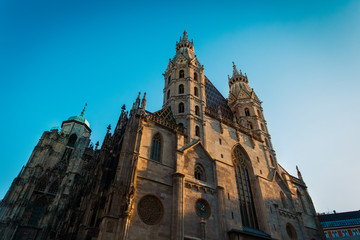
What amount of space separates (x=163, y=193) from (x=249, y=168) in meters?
12.2

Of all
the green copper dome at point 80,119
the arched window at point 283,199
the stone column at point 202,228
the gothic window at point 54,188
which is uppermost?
the green copper dome at point 80,119

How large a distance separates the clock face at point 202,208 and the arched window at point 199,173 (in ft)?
7.11

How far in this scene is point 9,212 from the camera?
89.4 ft

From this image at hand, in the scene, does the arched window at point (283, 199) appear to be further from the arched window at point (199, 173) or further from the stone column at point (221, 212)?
the arched window at point (199, 173)

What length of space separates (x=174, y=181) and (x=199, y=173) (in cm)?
361

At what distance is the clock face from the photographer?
57.9 feet

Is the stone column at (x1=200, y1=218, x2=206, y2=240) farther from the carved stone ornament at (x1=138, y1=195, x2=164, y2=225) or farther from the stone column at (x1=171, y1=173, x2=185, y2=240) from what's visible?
the carved stone ornament at (x1=138, y1=195, x2=164, y2=225)

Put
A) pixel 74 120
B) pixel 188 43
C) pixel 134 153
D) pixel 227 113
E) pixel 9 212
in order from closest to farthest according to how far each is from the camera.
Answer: pixel 134 153 → pixel 9 212 → pixel 227 113 → pixel 188 43 → pixel 74 120

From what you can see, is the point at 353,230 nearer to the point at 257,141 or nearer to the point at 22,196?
the point at 257,141

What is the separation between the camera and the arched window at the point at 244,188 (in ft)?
69.6

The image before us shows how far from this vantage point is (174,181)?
687 inches

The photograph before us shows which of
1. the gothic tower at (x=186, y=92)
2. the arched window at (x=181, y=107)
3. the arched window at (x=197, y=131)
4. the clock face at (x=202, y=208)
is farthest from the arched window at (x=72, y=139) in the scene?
the clock face at (x=202, y=208)

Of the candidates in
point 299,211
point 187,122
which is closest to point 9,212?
point 187,122

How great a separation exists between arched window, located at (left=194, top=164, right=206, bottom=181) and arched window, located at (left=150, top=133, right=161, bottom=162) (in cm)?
388
